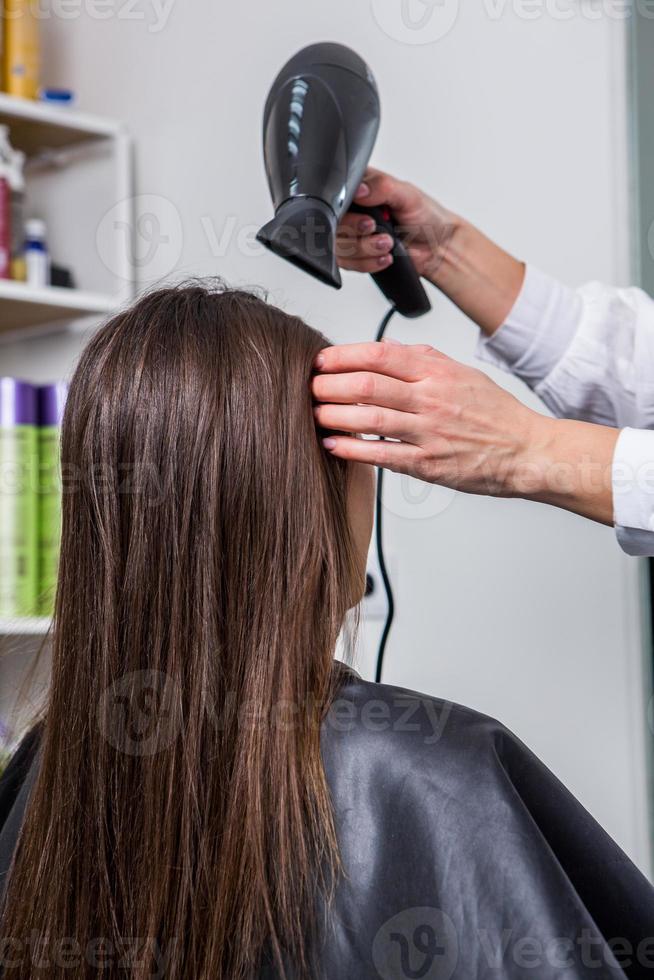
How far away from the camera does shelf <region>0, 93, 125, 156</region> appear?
5.33 ft

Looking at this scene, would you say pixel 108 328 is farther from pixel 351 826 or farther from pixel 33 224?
pixel 33 224

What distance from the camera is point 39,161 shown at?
185 cm

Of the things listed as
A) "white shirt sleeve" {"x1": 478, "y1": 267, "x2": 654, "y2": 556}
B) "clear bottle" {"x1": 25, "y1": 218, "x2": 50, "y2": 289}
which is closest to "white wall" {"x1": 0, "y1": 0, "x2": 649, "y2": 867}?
"white shirt sleeve" {"x1": 478, "y1": 267, "x2": 654, "y2": 556}

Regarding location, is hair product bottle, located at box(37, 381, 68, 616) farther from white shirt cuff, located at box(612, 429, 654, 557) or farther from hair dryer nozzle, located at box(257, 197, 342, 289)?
white shirt cuff, located at box(612, 429, 654, 557)

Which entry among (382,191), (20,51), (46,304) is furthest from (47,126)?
(382,191)

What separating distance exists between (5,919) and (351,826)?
1.12ft

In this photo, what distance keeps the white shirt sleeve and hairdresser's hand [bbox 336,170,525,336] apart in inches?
1.0

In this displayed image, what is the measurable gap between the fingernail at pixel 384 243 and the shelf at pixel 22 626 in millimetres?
798

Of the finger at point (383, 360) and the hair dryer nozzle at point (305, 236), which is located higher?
the hair dryer nozzle at point (305, 236)

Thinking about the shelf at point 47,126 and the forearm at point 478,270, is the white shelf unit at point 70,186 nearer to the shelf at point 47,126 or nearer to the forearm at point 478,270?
the shelf at point 47,126

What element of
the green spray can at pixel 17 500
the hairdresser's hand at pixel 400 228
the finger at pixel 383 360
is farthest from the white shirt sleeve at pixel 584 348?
the green spray can at pixel 17 500

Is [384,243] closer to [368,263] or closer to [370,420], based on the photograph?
[368,263]

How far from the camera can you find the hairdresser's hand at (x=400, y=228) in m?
1.15

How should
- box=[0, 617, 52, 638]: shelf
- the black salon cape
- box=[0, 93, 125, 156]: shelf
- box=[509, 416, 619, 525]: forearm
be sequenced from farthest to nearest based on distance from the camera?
box=[0, 93, 125, 156]: shelf → box=[0, 617, 52, 638]: shelf → box=[509, 416, 619, 525]: forearm → the black salon cape
